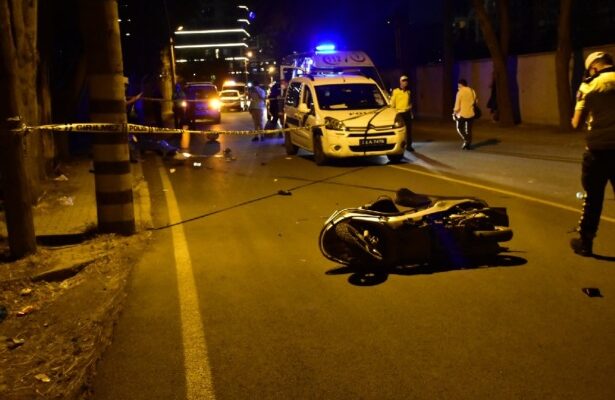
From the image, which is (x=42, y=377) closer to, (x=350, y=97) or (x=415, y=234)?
(x=415, y=234)

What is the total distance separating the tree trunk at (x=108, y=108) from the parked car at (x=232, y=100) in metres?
40.7

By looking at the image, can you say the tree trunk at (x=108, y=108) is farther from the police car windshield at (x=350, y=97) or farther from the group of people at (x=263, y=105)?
the group of people at (x=263, y=105)

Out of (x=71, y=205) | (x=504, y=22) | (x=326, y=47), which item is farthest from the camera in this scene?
(x=326, y=47)

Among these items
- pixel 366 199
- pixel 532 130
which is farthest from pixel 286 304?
pixel 532 130

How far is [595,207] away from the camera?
21.9ft

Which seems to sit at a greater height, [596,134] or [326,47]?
[326,47]

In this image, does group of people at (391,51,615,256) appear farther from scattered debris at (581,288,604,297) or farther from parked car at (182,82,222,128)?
parked car at (182,82,222,128)

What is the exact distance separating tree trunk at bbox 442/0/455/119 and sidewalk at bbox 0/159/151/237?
16.2m

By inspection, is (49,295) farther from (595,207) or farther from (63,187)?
(63,187)

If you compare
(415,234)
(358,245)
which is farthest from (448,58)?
(358,245)

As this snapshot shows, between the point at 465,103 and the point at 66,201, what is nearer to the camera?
the point at 66,201

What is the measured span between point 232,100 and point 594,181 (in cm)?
4294

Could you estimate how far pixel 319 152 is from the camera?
15.0m

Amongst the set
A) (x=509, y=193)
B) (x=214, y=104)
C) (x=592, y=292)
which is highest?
(x=214, y=104)
